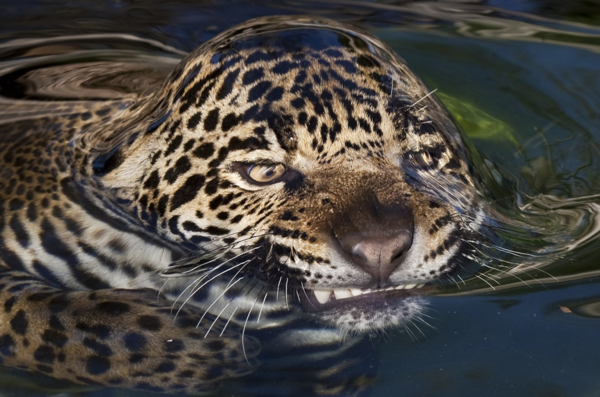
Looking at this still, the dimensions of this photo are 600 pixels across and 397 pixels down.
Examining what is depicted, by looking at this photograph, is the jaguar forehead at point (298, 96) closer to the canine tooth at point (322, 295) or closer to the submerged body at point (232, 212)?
the submerged body at point (232, 212)

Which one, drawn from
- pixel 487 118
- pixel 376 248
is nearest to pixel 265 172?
pixel 376 248

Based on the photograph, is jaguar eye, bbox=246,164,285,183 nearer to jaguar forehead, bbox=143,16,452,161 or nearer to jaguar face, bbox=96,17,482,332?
jaguar face, bbox=96,17,482,332

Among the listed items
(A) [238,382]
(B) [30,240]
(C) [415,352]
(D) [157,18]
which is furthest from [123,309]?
(D) [157,18]

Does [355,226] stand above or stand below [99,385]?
above

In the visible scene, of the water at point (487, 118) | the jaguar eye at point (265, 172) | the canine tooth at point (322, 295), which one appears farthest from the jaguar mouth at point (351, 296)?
the jaguar eye at point (265, 172)

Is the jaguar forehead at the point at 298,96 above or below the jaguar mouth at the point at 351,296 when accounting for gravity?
above

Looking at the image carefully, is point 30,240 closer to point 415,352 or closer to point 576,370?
point 415,352

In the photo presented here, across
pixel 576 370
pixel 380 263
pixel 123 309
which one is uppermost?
pixel 380 263
